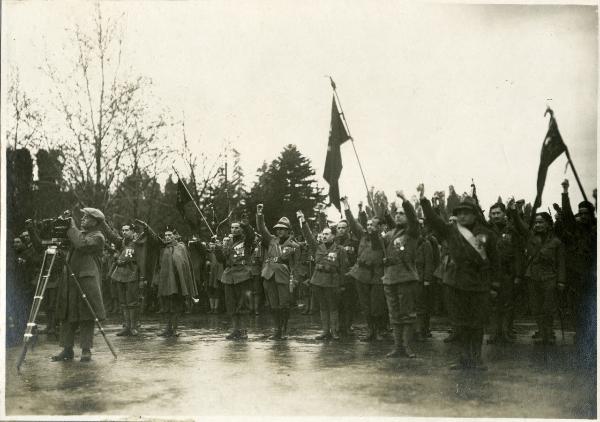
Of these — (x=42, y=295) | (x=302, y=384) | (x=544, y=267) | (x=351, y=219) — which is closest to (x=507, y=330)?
(x=544, y=267)

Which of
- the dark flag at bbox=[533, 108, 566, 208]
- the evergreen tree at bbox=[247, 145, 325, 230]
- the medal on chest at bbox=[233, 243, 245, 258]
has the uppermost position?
the evergreen tree at bbox=[247, 145, 325, 230]

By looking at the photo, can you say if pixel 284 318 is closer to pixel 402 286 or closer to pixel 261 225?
pixel 261 225

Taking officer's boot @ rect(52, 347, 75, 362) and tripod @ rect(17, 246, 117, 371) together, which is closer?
tripod @ rect(17, 246, 117, 371)

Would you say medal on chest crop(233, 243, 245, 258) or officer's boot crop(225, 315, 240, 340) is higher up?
medal on chest crop(233, 243, 245, 258)

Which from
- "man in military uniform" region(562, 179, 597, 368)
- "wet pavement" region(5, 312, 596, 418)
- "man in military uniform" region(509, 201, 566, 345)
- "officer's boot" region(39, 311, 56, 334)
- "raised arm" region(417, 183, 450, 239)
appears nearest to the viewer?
"wet pavement" region(5, 312, 596, 418)

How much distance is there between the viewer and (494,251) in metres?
7.92

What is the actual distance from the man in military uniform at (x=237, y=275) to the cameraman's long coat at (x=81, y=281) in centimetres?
264

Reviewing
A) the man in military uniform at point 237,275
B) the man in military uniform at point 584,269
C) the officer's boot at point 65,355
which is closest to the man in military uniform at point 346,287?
the man in military uniform at point 237,275

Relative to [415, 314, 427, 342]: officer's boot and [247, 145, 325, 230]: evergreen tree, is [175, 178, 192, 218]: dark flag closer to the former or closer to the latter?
[415, 314, 427, 342]: officer's boot

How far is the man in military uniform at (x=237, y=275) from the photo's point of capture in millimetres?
10953

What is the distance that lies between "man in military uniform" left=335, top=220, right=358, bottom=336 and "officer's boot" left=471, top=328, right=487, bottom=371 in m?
3.54

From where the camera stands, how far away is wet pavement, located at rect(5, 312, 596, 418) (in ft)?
21.9

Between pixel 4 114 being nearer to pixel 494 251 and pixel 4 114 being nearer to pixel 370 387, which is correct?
pixel 370 387

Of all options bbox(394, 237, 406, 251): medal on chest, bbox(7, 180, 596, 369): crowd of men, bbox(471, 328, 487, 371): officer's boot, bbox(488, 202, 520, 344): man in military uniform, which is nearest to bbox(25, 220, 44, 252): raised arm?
bbox(7, 180, 596, 369): crowd of men
